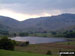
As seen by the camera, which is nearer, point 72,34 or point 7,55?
point 7,55

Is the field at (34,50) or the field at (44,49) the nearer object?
the field at (34,50)

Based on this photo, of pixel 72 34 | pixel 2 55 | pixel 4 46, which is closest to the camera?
pixel 2 55

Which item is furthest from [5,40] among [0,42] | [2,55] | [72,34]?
[72,34]

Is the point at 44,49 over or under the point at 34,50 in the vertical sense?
under

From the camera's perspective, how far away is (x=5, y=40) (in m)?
59.1

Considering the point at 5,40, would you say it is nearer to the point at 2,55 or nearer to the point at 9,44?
the point at 9,44

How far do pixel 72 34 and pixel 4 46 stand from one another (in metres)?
130

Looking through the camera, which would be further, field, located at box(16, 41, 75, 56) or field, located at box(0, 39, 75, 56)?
field, located at box(16, 41, 75, 56)

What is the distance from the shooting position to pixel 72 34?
17888cm

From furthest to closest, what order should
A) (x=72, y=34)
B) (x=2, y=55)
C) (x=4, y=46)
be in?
(x=72, y=34)
(x=4, y=46)
(x=2, y=55)

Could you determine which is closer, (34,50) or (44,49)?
(34,50)

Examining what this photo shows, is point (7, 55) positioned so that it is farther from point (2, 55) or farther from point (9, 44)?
point (9, 44)

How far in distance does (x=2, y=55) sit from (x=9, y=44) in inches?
1095

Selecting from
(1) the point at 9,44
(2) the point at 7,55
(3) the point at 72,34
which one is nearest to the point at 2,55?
(2) the point at 7,55
